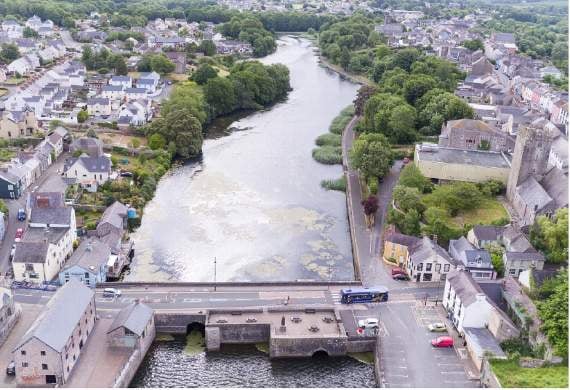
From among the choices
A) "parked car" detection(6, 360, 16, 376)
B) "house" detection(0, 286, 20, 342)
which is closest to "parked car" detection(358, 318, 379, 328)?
"parked car" detection(6, 360, 16, 376)

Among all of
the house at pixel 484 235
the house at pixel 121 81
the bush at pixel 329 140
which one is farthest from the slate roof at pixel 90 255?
the house at pixel 121 81

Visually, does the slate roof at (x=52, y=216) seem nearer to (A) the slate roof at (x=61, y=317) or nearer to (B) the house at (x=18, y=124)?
(A) the slate roof at (x=61, y=317)

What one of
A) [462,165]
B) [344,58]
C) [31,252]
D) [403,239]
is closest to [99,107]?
[31,252]

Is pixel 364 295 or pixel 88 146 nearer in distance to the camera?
pixel 364 295

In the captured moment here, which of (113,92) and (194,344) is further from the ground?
(113,92)

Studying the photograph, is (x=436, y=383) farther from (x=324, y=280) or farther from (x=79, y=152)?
(x=79, y=152)

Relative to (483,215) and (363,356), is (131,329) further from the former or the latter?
(483,215)
